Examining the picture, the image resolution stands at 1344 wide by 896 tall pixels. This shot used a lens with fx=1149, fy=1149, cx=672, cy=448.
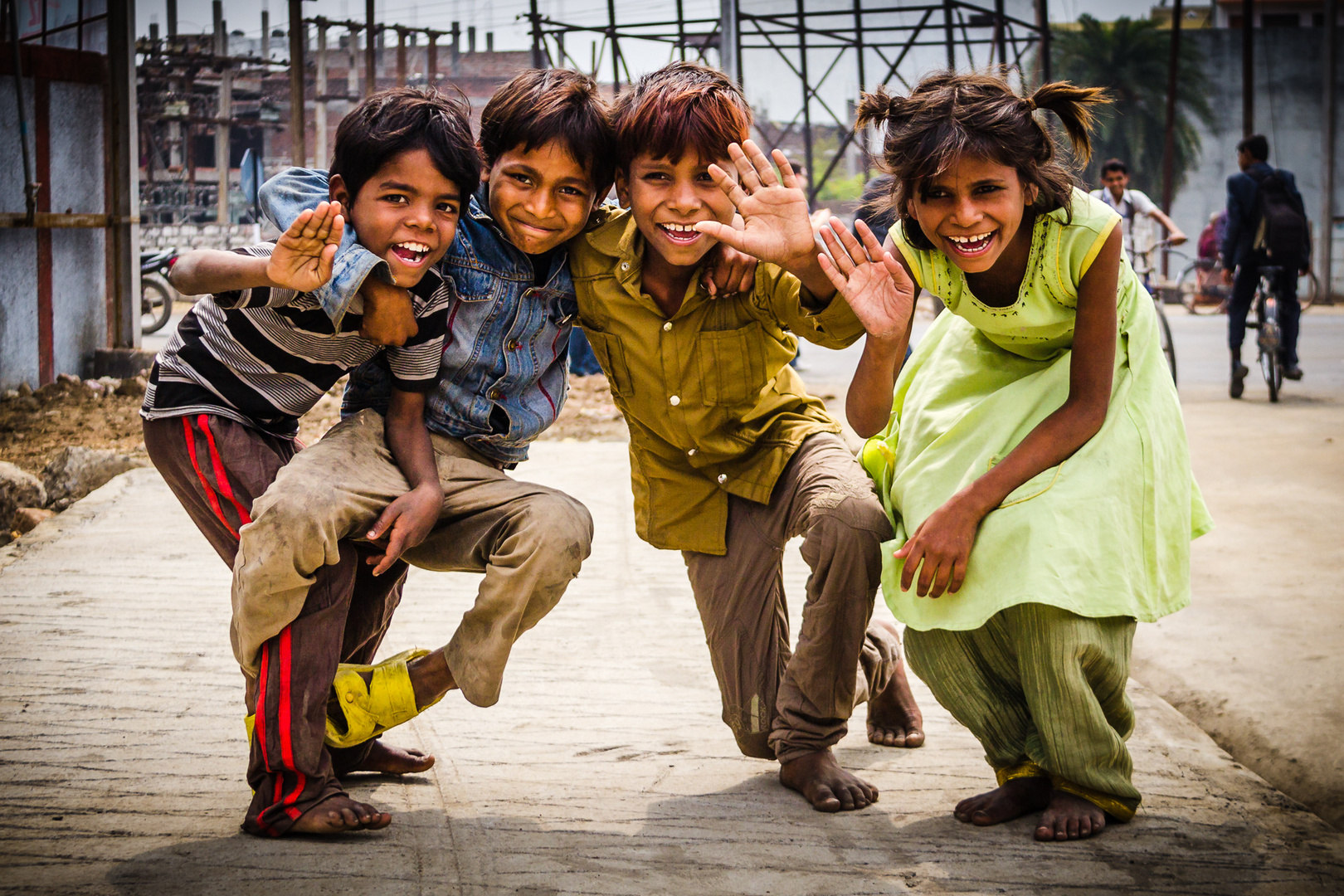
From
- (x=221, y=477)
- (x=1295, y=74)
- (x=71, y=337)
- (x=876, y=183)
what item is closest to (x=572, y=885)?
→ (x=221, y=477)

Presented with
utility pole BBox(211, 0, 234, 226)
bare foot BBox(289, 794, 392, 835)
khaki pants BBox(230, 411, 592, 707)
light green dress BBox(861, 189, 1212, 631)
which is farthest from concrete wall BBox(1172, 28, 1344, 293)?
bare foot BBox(289, 794, 392, 835)

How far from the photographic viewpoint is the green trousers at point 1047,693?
2314 mm

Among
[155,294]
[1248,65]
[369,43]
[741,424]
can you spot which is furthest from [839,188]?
[741,424]

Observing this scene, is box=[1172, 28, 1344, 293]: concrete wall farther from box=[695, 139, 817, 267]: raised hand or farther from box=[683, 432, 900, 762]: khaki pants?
box=[695, 139, 817, 267]: raised hand

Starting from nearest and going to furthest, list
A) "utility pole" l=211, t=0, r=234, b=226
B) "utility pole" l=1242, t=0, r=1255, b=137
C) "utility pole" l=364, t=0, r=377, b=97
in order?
"utility pole" l=364, t=0, r=377, b=97
"utility pole" l=211, t=0, r=234, b=226
"utility pole" l=1242, t=0, r=1255, b=137

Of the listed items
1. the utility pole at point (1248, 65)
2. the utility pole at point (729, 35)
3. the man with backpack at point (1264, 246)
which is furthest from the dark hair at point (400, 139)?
the utility pole at point (1248, 65)

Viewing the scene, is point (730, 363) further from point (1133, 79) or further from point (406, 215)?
point (1133, 79)

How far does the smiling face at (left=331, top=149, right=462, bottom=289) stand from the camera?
2.41 m

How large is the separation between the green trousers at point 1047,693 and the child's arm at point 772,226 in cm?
78

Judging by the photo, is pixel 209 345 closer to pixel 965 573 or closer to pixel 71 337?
pixel 965 573

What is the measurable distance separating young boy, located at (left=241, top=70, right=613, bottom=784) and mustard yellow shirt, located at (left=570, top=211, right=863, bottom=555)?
110mm

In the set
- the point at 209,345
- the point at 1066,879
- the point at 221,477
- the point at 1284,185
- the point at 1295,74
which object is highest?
the point at 1295,74

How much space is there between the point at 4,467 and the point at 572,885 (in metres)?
4.63

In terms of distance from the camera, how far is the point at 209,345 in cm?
249
